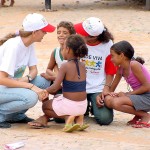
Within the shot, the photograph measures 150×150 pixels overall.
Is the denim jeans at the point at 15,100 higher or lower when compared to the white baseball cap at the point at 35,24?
lower

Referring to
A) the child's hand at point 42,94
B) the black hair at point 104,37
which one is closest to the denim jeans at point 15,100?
the child's hand at point 42,94

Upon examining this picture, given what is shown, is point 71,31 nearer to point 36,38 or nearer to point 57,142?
point 36,38

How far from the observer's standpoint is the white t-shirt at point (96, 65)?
6484mm

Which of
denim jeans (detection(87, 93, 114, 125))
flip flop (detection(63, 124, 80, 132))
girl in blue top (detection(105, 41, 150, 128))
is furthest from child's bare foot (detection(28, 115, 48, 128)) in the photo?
girl in blue top (detection(105, 41, 150, 128))

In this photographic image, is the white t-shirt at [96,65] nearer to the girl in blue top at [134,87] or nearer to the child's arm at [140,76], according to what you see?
the girl in blue top at [134,87]

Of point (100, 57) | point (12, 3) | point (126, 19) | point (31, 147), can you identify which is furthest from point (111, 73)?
point (12, 3)

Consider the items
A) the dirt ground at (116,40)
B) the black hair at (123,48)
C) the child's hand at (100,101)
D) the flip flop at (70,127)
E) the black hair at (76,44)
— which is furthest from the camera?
the child's hand at (100,101)

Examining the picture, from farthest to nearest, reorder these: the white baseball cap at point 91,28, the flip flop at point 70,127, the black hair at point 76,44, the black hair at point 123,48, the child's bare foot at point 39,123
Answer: the white baseball cap at point 91,28, the black hair at point 123,48, the child's bare foot at point 39,123, the black hair at point 76,44, the flip flop at point 70,127

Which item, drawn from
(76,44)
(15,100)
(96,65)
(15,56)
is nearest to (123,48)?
(96,65)

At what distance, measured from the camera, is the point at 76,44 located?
587 cm

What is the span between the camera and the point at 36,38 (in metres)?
6.07

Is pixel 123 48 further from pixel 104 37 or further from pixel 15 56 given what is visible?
pixel 15 56

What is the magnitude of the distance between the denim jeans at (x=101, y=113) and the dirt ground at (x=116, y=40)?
0.21ft

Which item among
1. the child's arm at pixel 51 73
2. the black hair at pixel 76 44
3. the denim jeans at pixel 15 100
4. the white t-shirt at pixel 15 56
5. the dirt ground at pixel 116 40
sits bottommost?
the dirt ground at pixel 116 40
